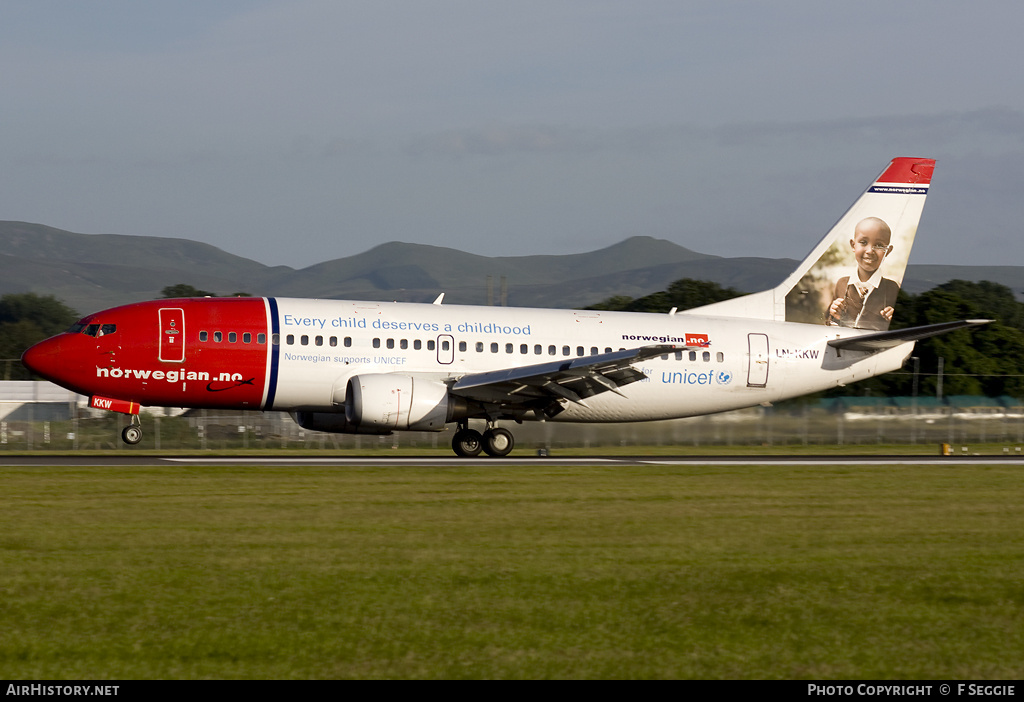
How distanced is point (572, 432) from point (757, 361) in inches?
264

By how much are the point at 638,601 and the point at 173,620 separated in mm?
4025

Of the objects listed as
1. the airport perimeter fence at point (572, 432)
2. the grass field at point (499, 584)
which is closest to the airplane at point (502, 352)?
the airport perimeter fence at point (572, 432)

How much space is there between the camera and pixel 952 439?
140ft

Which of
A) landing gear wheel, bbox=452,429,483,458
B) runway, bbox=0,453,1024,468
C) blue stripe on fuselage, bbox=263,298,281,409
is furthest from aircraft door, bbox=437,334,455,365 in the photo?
blue stripe on fuselage, bbox=263,298,281,409

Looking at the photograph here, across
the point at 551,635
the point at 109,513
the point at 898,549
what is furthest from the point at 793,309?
the point at 551,635

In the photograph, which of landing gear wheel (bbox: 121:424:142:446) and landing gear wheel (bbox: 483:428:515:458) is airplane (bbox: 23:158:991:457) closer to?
landing gear wheel (bbox: 483:428:515:458)

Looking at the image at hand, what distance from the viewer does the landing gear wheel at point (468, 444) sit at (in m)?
30.4

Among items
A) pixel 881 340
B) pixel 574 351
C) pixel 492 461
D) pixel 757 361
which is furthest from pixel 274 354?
pixel 881 340

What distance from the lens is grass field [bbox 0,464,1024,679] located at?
28.0 feet

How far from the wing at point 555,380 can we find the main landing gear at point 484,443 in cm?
94

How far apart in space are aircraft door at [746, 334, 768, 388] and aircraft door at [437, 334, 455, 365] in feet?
28.2

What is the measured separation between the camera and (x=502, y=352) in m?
30.2

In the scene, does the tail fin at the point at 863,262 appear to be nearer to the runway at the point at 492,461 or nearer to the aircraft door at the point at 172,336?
the runway at the point at 492,461

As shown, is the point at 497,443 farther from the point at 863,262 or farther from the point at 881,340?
the point at 863,262
